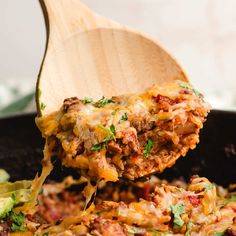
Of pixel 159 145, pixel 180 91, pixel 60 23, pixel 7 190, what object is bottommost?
pixel 7 190

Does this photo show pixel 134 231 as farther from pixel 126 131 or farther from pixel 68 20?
pixel 68 20

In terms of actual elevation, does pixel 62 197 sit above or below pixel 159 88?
below

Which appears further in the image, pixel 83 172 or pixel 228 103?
pixel 228 103

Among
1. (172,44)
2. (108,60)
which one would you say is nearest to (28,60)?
(172,44)

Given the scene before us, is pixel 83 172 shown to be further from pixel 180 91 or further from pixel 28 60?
pixel 28 60

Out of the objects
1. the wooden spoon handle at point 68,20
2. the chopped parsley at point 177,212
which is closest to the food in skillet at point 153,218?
the chopped parsley at point 177,212

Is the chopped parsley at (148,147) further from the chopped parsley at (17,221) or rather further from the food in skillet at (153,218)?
the chopped parsley at (17,221)
